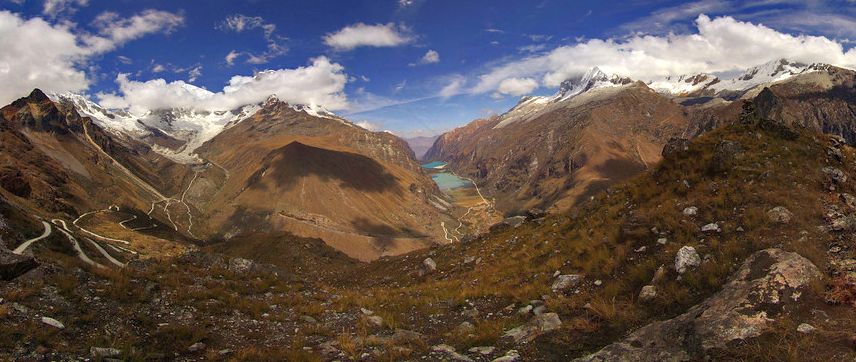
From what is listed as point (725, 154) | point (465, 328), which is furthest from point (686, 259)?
point (725, 154)

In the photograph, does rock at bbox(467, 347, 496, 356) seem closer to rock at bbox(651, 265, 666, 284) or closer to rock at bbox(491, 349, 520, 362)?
rock at bbox(491, 349, 520, 362)

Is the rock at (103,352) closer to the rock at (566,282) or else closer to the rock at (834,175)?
the rock at (566,282)

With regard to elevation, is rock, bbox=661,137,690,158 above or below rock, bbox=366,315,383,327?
above

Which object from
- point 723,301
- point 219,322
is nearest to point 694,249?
point 723,301

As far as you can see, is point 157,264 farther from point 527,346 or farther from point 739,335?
point 739,335

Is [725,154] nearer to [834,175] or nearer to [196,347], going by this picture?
[834,175]

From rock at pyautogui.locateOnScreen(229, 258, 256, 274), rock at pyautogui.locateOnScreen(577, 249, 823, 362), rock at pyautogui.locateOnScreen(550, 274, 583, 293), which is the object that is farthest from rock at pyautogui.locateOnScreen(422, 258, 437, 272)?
rock at pyautogui.locateOnScreen(577, 249, 823, 362)

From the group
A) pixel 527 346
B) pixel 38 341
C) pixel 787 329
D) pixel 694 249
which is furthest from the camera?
pixel 694 249
